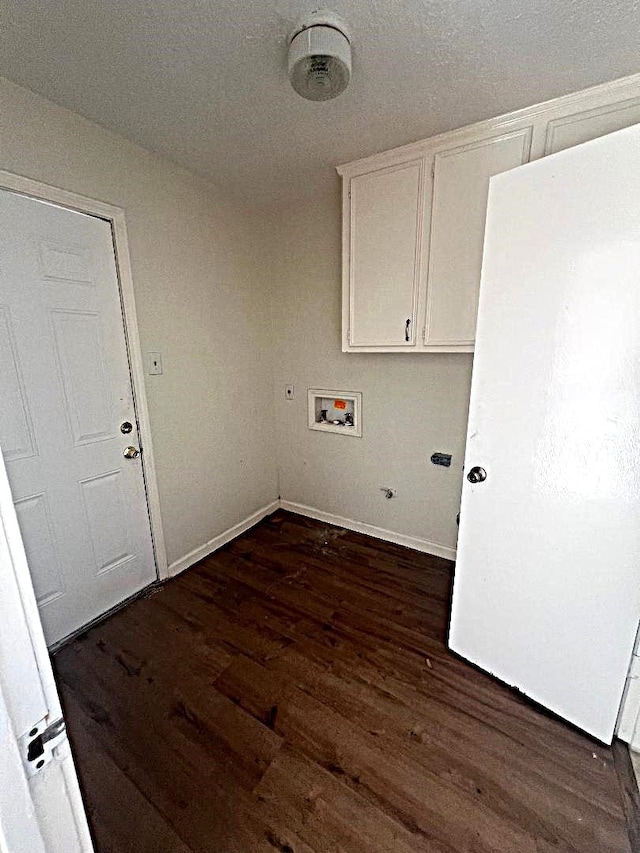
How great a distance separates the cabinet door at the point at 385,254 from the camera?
6.18ft

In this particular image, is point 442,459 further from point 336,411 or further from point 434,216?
point 434,216

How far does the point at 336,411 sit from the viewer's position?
2.72 m

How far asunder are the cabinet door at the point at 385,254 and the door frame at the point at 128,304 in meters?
1.22

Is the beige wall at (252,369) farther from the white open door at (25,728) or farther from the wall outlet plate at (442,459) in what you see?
the white open door at (25,728)

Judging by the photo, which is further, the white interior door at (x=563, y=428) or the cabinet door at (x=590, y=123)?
the cabinet door at (x=590, y=123)

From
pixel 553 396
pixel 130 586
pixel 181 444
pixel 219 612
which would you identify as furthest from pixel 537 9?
pixel 130 586

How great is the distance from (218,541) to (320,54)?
2565 millimetres

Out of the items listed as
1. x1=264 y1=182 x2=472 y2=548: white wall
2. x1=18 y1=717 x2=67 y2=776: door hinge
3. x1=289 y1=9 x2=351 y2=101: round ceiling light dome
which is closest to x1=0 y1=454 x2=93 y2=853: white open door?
x1=18 y1=717 x2=67 y2=776: door hinge

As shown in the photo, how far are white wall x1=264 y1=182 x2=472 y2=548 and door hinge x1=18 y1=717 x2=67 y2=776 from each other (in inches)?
83.8

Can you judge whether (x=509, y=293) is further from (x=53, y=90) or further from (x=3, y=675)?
(x=53, y=90)

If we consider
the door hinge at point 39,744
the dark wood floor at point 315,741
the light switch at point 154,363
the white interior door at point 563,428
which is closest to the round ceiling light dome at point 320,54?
the white interior door at point 563,428

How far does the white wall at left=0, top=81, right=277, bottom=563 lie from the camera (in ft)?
5.07

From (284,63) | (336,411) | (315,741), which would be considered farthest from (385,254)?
(315,741)

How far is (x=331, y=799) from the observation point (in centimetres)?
114
